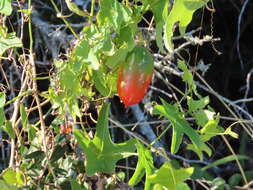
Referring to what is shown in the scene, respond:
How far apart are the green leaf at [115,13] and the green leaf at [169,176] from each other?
0.70 feet

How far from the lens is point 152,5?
830 millimetres

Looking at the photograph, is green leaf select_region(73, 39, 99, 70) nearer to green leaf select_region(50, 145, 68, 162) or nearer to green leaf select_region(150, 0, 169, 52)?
green leaf select_region(150, 0, 169, 52)

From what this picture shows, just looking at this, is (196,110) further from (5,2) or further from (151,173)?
(5,2)

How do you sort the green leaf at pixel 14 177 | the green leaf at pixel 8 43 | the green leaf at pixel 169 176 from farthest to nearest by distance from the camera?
the green leaf at pixel 14 177, the green leaf at pixel 8 43, the green leaf at pixel 169 176

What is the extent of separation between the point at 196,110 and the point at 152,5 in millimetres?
228

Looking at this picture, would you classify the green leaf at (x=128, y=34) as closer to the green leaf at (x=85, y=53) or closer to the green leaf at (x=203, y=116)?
the green leaf at (x=85, y=53)

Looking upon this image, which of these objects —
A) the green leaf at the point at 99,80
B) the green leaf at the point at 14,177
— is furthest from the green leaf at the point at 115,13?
the green leaf at the point at 14,177

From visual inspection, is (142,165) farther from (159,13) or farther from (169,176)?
(159,13)

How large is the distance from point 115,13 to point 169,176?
25 cm

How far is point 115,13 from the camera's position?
0.80 metres

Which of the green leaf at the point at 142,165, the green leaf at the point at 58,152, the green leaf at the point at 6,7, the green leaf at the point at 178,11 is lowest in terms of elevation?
the green leaf at the point at 58,152

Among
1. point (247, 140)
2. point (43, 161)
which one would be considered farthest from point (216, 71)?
point (43, 161)

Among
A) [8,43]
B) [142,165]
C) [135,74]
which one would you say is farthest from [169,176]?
[8,43]

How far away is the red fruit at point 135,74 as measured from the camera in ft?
2.83
